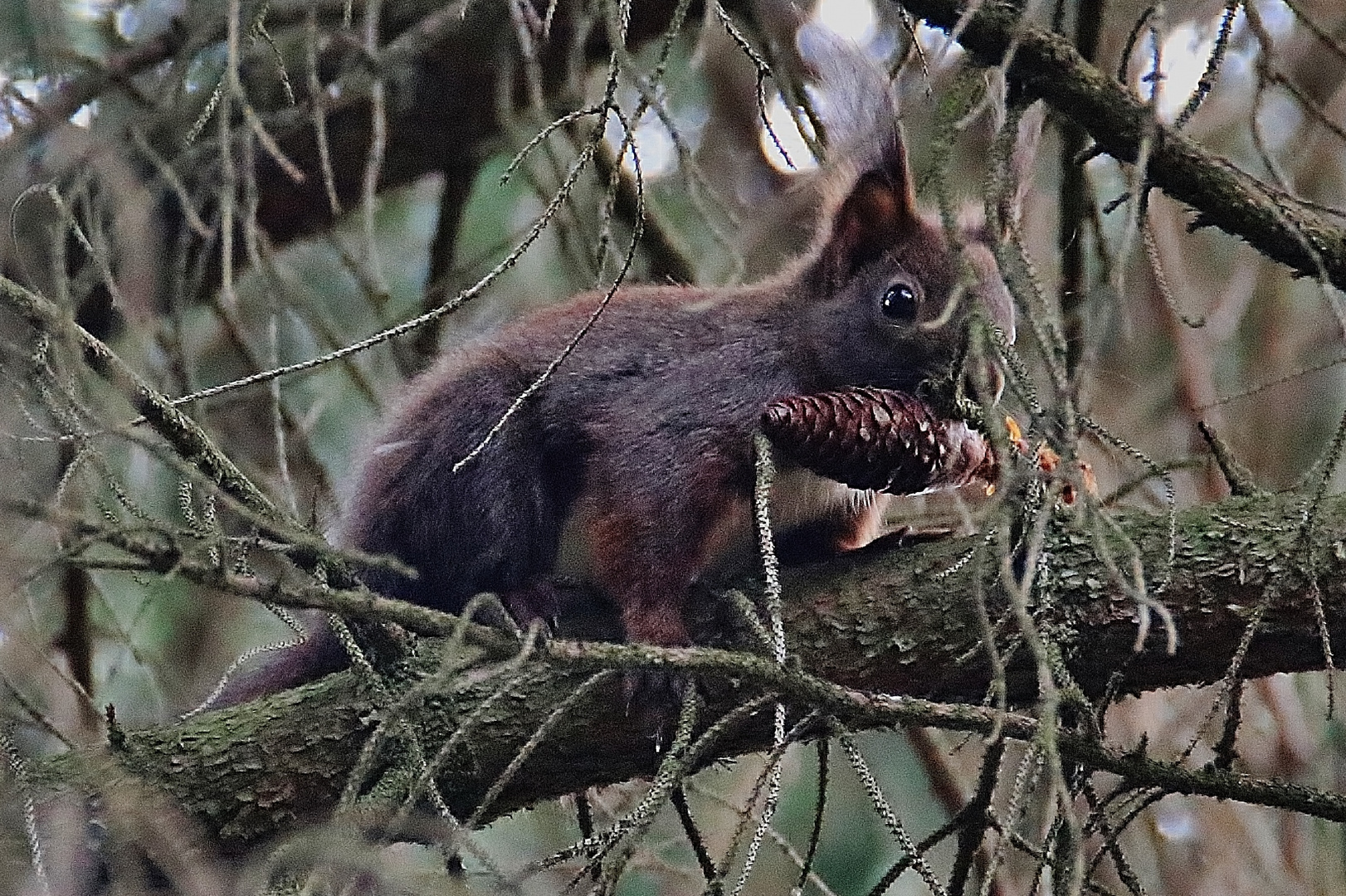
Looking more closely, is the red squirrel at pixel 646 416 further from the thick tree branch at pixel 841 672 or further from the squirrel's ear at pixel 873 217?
the thick tree branch at pixel 841 672

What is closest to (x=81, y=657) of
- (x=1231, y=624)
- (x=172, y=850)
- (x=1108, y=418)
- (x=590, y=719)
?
(x=590, y=719)

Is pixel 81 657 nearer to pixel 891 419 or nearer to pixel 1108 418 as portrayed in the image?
pixel 891 419

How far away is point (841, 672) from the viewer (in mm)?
2498

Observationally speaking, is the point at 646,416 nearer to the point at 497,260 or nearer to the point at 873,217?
the point at 873,217

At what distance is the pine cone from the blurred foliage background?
278 mm

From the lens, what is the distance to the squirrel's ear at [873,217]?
338cm

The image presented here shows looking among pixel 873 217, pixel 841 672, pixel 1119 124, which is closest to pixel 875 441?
pixel 841 672

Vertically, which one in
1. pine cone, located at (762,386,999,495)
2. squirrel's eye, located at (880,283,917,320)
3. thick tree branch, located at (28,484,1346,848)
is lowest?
thick tree branch, located at (28,484,1346,848)

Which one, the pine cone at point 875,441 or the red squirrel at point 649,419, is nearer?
the pine cone at point 875,441

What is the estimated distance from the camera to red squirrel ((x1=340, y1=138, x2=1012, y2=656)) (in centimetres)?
309

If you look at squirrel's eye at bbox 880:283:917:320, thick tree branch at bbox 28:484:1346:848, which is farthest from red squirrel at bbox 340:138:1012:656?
thick tree branch at bbox 28:484:1346:848

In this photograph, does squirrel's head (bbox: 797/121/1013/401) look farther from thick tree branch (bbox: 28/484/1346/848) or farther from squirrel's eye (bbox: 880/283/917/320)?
thick tree branch (bbox: 28/484/1346/848)

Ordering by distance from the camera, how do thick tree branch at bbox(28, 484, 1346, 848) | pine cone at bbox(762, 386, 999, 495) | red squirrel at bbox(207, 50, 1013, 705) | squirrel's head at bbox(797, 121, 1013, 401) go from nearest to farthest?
thick tree branch at bbox(28, 484, 1346, 848), pine cone at bbox(762, 386, 999, 495), red squirrel at bbox(207, 50, 1013, 705), squirrel's head at bbox(797, 121, 1013, 401)

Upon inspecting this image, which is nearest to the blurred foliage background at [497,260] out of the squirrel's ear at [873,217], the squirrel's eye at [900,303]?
the squirrel's ear at [873,217]
